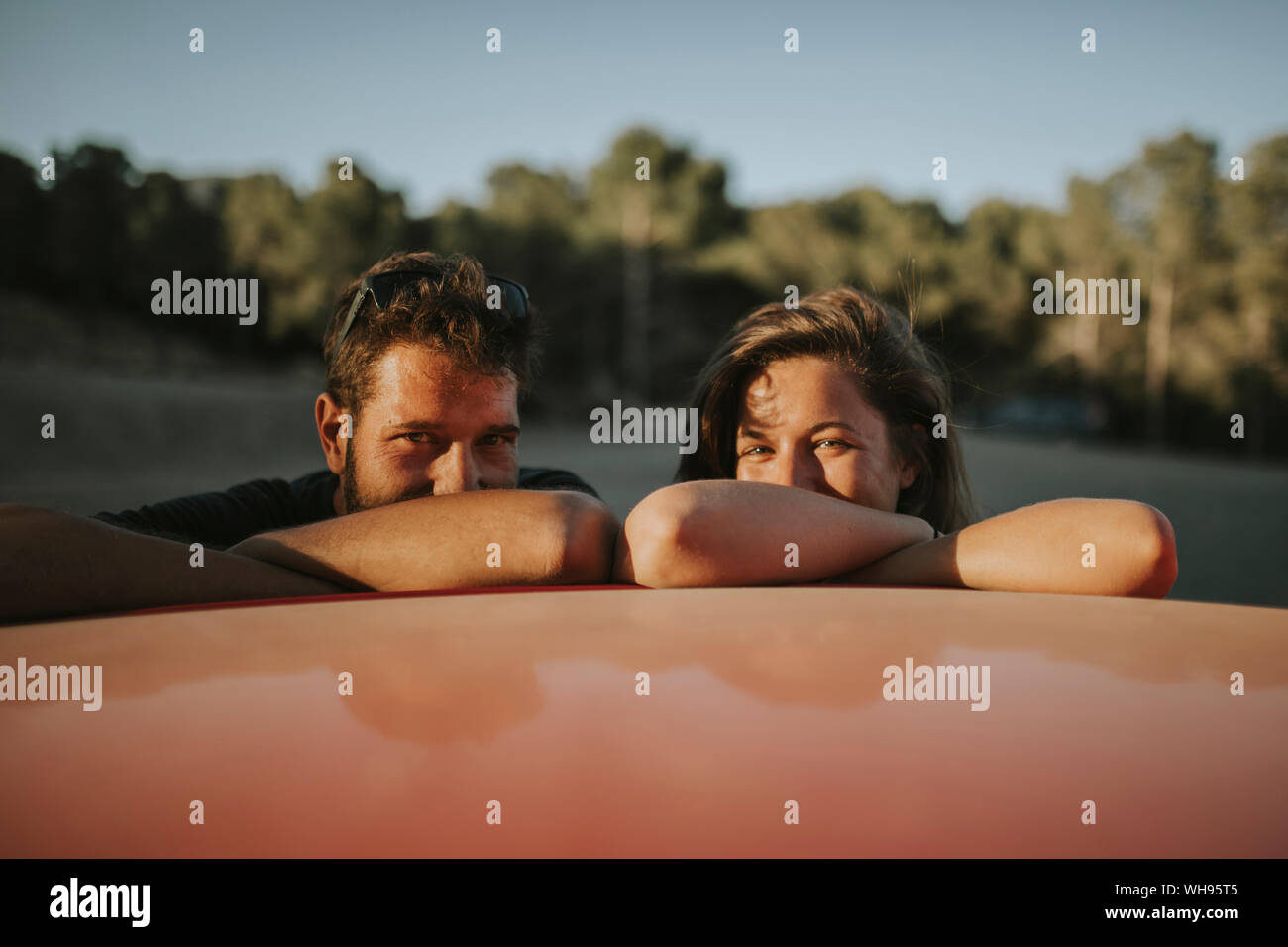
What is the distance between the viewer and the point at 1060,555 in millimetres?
1467

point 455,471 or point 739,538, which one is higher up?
point 455,471

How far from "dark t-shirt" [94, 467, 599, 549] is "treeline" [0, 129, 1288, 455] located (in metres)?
19.1

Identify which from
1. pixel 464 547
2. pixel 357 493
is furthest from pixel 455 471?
pixel 464 547

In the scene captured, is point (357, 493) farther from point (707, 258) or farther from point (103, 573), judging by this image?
point (707, 258)

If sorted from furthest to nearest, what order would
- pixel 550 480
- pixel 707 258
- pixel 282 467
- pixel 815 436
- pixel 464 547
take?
pixel 707 258 < pixel 282 467 < pixel 550 480 < pixel 815 436 < pixel 464 547

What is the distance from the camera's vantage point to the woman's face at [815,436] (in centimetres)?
229

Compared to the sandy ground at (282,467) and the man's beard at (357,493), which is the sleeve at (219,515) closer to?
the man's beard at (357,493)

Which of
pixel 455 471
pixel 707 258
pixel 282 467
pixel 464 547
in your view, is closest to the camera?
pixel 464 547

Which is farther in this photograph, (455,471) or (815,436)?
(815,436)

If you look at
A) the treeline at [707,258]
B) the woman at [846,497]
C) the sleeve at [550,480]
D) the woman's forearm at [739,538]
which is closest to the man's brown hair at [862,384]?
the woman at [846,497]

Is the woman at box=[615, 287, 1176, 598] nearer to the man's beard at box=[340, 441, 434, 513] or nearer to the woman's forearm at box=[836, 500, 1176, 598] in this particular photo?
the woman's forearm at box=[836, 500, 1176, 598]

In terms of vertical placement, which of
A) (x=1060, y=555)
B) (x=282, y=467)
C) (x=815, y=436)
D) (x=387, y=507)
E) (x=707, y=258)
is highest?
(x=707, y=258)

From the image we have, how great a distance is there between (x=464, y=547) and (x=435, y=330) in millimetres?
990

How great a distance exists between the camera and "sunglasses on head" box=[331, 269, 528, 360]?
7.86ft
